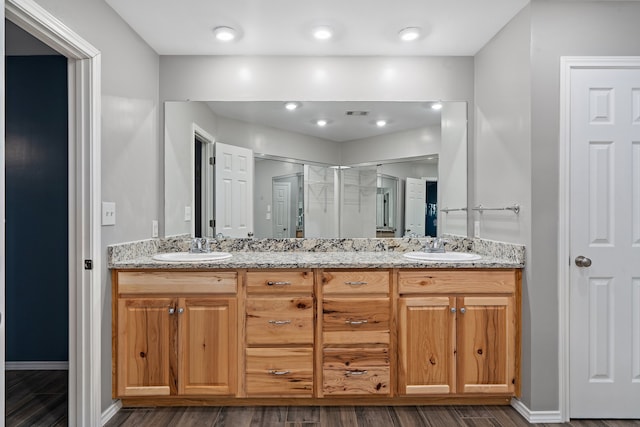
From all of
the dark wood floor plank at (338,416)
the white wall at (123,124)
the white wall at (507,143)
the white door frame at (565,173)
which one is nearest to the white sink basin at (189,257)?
the white wall at (123,124)

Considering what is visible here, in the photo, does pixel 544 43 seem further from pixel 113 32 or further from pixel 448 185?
pixel 113 32

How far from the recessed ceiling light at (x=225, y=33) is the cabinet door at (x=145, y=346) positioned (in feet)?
5.52

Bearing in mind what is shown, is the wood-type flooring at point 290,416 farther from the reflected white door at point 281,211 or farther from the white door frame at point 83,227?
the reflected white door at point 281,211

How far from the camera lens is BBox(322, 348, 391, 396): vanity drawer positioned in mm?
2162

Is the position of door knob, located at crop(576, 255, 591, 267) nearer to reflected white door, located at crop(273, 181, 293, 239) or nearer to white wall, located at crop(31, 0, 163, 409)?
reflected white door, located at crop(273, 181, 293, 239)

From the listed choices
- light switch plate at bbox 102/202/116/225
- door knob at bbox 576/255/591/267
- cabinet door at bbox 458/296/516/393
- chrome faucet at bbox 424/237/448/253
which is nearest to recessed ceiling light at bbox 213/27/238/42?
light switch plate at bbox 102/202/116/225

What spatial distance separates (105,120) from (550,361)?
281 centimetres

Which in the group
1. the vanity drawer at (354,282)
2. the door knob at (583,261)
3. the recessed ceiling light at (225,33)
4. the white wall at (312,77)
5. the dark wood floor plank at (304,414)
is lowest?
the dark wood floor plank at (304,414)

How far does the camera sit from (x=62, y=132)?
273 centimetres

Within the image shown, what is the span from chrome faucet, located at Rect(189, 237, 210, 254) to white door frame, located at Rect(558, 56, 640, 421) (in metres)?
2.20

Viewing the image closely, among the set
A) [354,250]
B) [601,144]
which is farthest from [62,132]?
[601,144]

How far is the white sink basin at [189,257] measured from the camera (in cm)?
225

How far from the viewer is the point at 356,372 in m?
2.17

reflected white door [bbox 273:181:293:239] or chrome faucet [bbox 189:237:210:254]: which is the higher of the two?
reflected white door [bbox 273:181:293:239]
